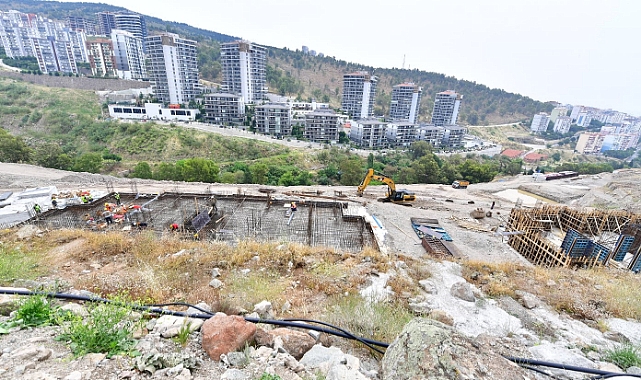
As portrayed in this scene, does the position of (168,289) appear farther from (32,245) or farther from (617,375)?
(617,375)

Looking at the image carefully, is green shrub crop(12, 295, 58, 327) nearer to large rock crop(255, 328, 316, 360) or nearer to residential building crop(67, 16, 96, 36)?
large rock crop(255, 328, 316, 360)

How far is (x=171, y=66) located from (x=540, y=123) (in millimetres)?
109407

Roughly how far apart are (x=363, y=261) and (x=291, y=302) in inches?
Result: 106

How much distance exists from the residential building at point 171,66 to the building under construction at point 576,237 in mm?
54636

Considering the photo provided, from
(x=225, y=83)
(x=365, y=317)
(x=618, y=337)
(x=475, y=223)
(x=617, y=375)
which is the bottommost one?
(x=475, y=223)

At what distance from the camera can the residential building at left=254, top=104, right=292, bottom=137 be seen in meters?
44.2

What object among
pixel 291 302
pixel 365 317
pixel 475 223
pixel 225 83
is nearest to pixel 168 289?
pixel 291 302

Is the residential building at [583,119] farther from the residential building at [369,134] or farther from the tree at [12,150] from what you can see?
the tree at [12,150]

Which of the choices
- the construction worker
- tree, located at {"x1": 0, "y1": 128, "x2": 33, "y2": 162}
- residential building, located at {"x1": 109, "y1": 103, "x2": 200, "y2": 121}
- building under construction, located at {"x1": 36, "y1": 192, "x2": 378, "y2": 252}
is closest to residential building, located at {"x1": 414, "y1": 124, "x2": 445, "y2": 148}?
residential building, located at {"x1": 109, "y1": 103, "x2": 200, "y2": 121}

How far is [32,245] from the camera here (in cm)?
659

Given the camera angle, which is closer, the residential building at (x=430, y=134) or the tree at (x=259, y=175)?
the tree at (x=259, y=175)

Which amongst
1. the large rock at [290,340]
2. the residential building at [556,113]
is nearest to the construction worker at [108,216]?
the large rock at [290,340]

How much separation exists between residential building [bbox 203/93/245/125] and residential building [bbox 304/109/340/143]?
40.5ft

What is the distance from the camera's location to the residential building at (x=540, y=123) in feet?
290
